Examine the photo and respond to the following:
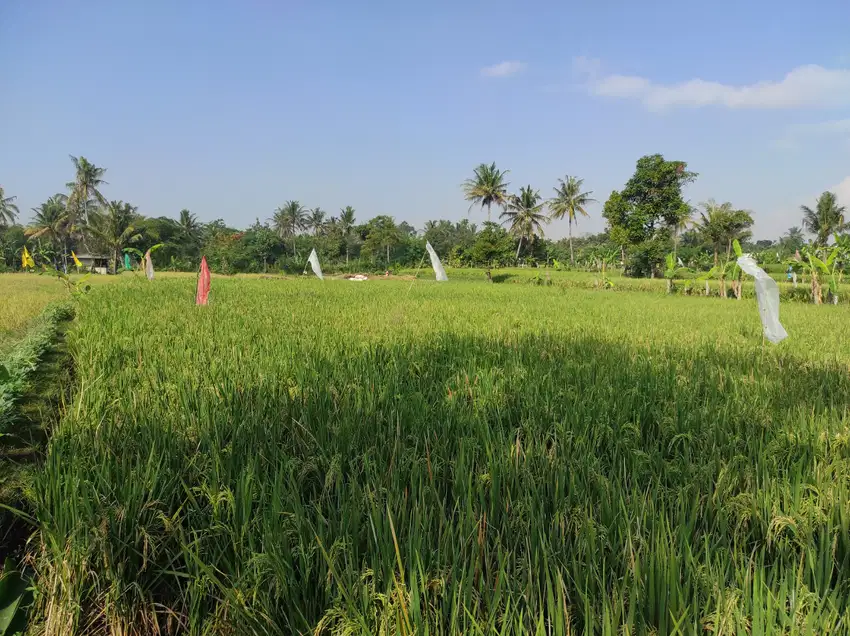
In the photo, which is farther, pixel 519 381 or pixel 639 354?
pixel 639 354

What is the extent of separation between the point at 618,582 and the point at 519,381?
187 cm

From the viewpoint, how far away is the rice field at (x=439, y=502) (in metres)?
1.10

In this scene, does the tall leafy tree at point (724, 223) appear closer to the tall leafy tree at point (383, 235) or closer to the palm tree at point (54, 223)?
the tall leafy tree at point (383, 235)

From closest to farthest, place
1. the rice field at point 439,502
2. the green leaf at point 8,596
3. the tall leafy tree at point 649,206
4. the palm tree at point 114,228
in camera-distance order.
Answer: the green leaf at point 8,596, the rice field at point 439,502, the tall leafy tree at point 649,206, the palm tree at point 114,228

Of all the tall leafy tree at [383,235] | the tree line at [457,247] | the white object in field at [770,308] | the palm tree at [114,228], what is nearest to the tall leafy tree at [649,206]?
the tree line at [457,247]

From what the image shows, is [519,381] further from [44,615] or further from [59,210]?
[59,210]

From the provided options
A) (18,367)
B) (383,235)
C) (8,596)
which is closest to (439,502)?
(8,596)

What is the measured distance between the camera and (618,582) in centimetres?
117

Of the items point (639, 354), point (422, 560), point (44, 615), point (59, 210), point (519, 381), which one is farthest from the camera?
point (59, 210)

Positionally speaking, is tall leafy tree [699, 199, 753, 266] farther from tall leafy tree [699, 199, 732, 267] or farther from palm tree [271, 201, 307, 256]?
palm tree [271, 201, 307, 256]

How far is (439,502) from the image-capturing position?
4.72ft

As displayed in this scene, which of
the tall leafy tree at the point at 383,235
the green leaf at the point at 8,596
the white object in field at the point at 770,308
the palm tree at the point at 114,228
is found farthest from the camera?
the tall leafy tree at the point at 383,235

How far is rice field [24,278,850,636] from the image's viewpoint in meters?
1.10

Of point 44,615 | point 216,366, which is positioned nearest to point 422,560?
point 44,615
